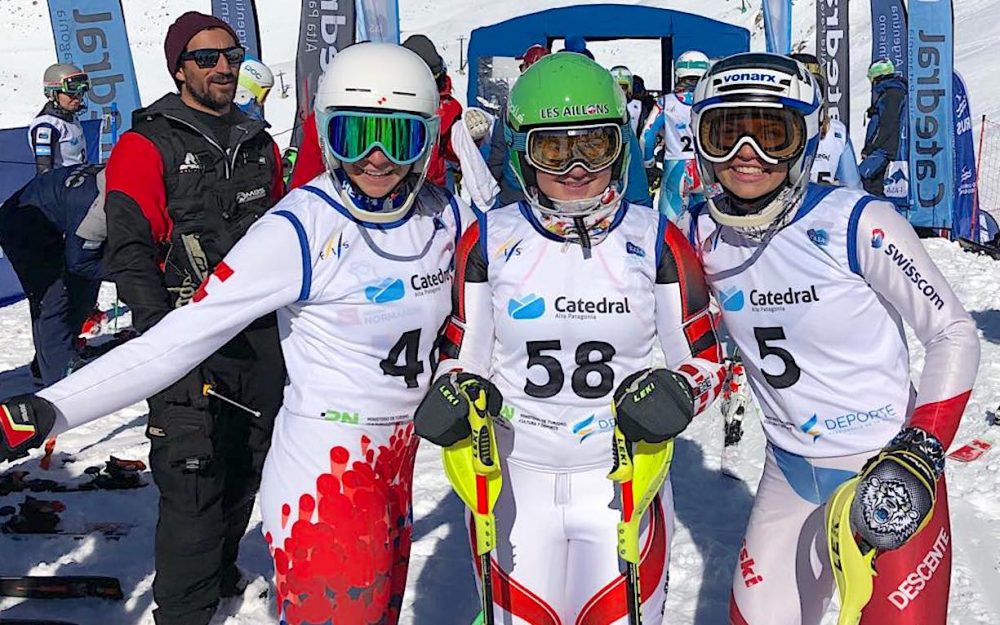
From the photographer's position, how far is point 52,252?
7.16 m

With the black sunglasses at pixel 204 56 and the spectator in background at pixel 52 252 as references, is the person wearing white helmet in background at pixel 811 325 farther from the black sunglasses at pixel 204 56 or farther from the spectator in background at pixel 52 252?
the spectator in background at pixel 52 252

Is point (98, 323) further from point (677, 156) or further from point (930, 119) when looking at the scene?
point (930, 119)

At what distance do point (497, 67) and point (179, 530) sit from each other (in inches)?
498

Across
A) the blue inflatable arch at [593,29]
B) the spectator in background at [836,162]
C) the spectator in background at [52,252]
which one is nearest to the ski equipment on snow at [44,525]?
the spectator in background at [52,252]

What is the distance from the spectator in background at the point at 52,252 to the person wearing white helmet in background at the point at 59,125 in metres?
1.27

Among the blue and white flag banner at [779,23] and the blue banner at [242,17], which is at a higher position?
the blue banner at [242,17]

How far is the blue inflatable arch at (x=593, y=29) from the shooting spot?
1708 centimetres

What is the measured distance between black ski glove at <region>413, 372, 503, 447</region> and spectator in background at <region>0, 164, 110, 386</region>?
4.84 m

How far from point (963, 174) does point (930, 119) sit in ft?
2.99

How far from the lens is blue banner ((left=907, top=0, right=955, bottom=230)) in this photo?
12.6m

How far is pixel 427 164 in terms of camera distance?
2848mm

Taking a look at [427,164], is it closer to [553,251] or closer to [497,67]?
[553,251]

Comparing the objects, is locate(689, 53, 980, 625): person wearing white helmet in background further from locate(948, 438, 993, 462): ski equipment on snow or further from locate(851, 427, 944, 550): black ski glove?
locate(948, 438, 993, 462): ski equipment on snow

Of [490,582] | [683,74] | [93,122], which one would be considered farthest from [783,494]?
[93,122]
